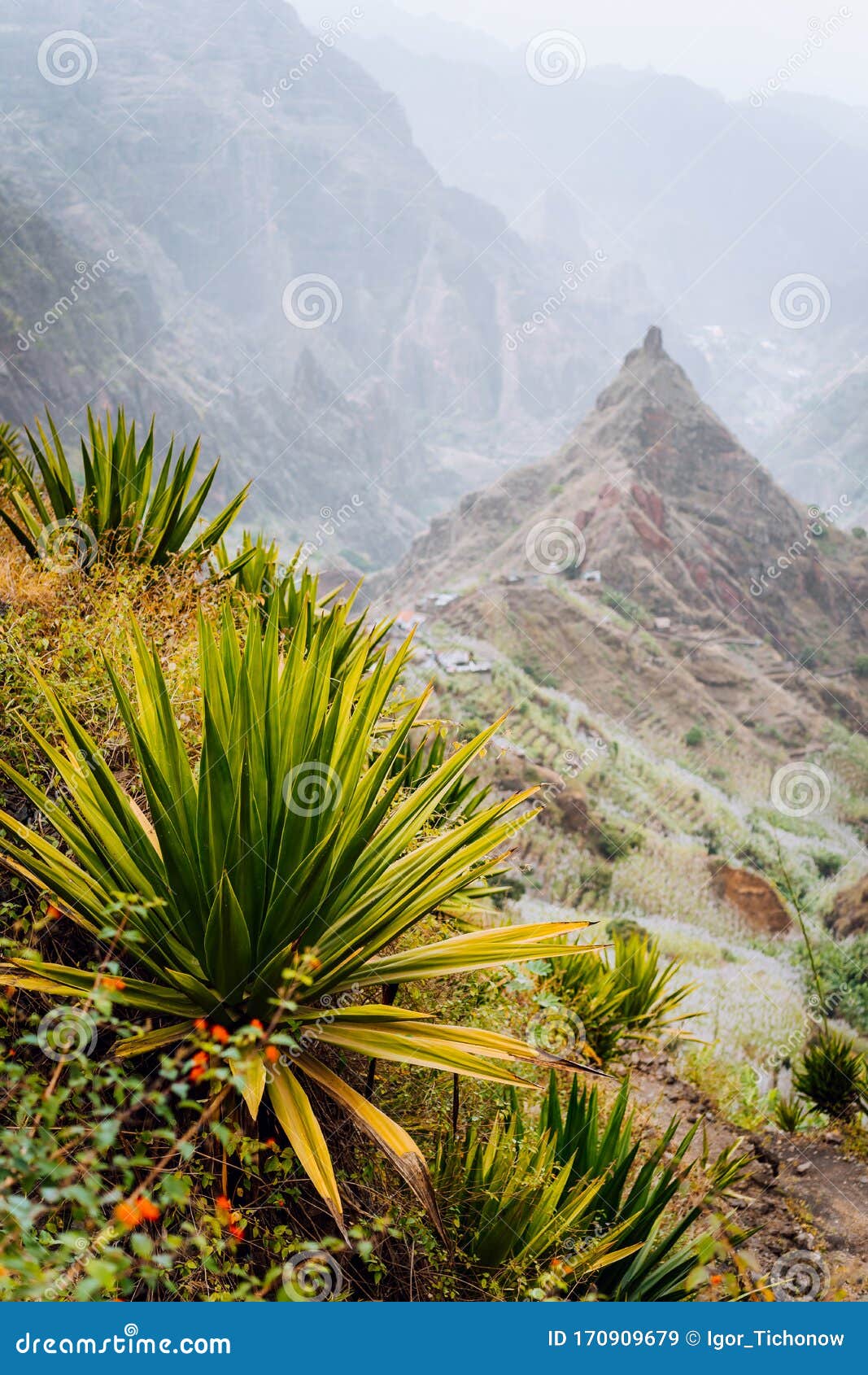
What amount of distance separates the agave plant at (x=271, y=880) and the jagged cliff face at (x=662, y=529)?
28765 millimetres

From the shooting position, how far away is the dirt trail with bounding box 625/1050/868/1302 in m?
2.90

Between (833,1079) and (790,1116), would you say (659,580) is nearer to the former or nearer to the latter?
(833,1079)

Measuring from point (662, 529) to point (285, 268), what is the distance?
69.1 meters

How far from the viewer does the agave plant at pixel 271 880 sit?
5.35ft

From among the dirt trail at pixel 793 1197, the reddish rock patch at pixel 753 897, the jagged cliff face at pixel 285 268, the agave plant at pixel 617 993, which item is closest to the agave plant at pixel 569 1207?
the dirt trail at pixel 793 1197

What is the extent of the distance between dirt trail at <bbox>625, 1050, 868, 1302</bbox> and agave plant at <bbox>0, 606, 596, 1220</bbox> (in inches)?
71.0

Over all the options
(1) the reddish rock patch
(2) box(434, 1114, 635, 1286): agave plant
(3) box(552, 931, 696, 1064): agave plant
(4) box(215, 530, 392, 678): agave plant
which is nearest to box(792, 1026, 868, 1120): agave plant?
(3) box(552, 931, 696, 1064): agave plant

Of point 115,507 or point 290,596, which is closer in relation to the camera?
point 290,596

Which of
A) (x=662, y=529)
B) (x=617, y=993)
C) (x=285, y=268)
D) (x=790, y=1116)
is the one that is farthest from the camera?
(x=285, y=268)

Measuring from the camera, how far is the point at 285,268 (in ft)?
288

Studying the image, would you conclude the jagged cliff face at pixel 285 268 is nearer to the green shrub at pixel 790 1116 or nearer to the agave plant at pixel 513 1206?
the green shrub at pixel 790 1116

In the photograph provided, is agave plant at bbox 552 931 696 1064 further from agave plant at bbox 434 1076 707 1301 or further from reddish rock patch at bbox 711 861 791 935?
reddish rock patch at bbox 711 861 791 935

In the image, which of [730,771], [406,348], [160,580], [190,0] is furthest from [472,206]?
[160,580]

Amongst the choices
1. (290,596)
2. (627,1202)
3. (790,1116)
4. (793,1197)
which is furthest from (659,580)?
(627,1202)
